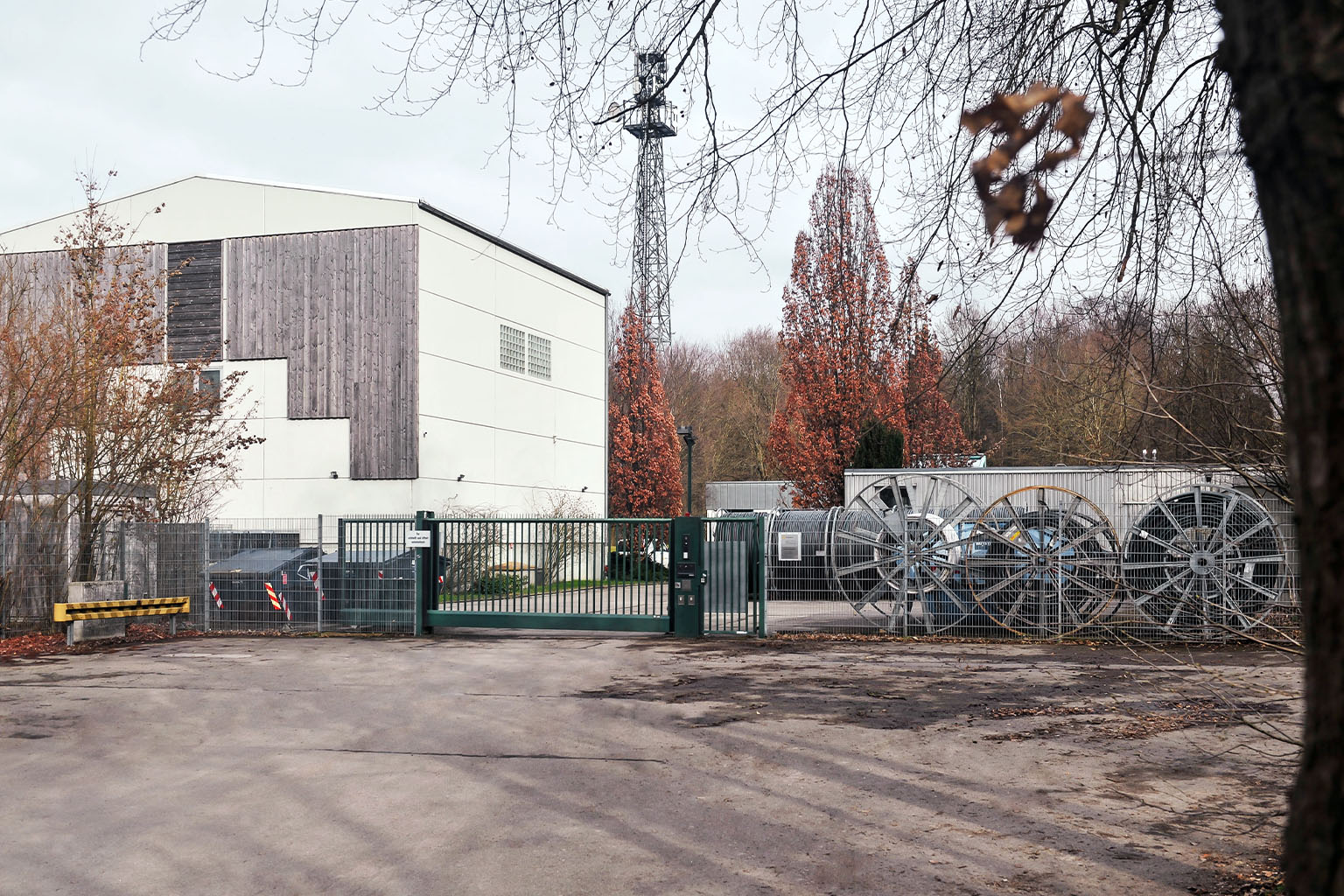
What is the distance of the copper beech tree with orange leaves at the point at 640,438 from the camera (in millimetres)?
51250

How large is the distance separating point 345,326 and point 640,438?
851 inches

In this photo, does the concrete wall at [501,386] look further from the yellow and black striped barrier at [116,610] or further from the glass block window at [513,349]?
the yellow and black striped barrier at [116,610]

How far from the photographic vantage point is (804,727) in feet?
33.4

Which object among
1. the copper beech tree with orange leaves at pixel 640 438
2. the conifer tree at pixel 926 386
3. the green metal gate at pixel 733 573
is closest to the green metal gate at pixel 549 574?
the green metal gate at pixel 733 573

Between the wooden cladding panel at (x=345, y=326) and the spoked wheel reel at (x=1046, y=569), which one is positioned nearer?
the spoked wheel reel at (x=1046, y=569)

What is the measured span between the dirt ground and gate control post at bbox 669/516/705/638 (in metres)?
4.49

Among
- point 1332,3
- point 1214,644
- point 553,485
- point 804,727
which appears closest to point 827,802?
point 804,727

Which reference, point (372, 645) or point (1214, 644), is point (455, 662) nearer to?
point (372, 645)

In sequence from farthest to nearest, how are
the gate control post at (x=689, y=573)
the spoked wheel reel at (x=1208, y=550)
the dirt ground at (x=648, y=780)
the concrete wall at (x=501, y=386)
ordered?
the concrete wall at (x=501, y=386) < the gate control post at (x=689, y=573) < the spoked wheel reel at (x=1208, y=550) < the dirt ground at (x=648, y=780)

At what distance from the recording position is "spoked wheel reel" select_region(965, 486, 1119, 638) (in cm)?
1794

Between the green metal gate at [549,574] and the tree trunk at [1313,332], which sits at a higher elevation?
the tree trunk at [1313,332]

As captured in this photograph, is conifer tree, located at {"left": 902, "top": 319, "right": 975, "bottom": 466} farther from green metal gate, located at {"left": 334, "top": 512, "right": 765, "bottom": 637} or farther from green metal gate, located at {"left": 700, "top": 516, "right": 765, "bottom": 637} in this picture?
green metal gate, located at {"left": 334, "top": 512, "right": 765, "bottom": 637}

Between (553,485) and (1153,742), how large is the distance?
1190 inches

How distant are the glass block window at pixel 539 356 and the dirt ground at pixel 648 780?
23564 mm
